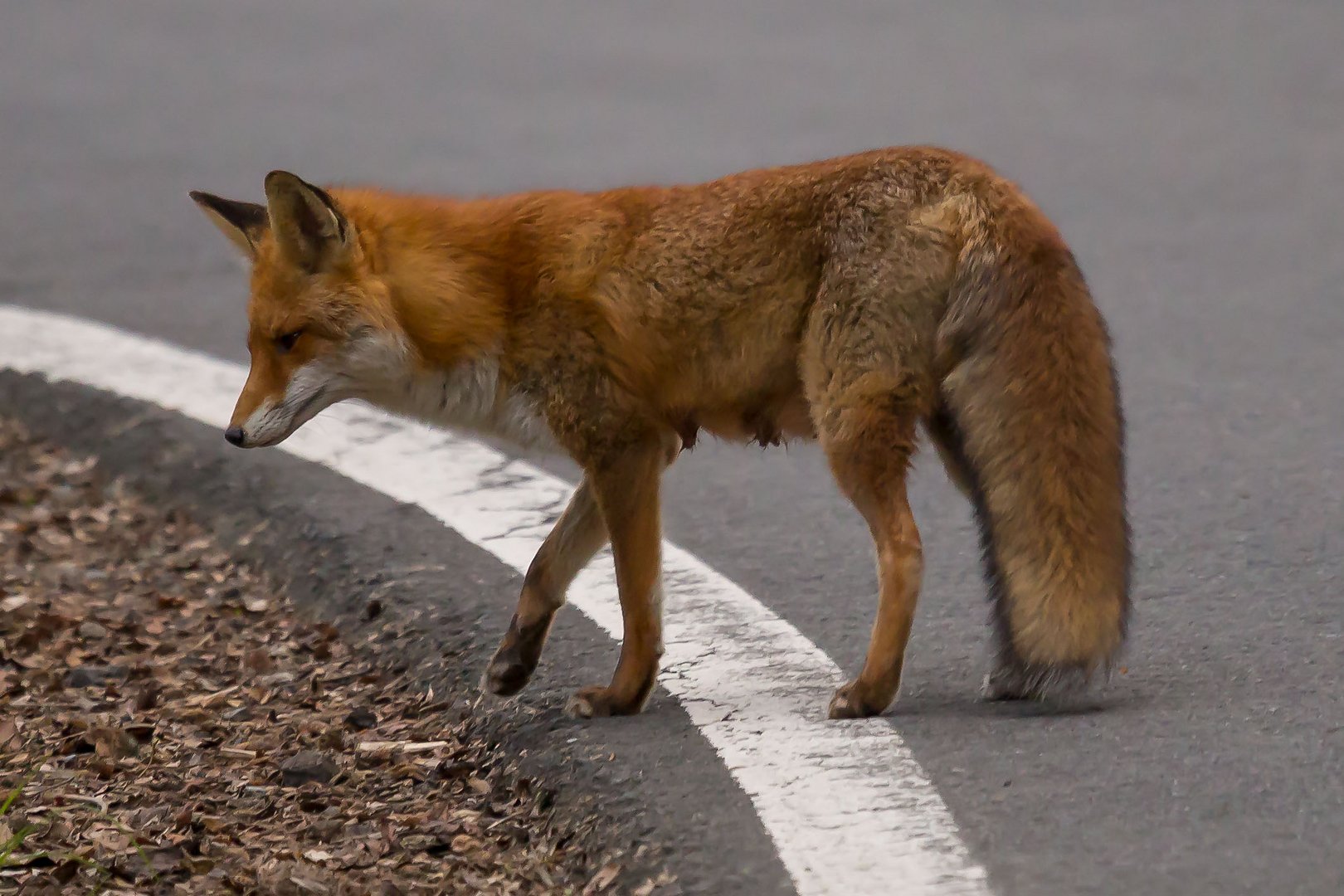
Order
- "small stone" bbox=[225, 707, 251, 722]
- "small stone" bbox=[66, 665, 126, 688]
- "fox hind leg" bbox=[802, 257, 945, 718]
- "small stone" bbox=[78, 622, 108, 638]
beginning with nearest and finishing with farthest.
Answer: "fox hind leg" bbox=[802, 257, 945, 718] < "small stone" bbox=[225, 707, 251, 722] < "small stone" bbox=[66, 665, 126, 688] < "small stone" bbox=[78, 622, 108, 638]

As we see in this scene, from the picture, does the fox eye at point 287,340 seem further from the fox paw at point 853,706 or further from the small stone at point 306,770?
the fox paw at point 853,706

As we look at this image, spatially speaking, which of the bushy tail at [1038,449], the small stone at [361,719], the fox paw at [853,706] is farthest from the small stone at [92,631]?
the bushy tail at [1038,449]

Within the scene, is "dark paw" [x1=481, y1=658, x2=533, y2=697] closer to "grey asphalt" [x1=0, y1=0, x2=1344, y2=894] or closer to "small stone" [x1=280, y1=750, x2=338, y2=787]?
"small stone" [x1=280, y1=750, x2=338, y2=787]

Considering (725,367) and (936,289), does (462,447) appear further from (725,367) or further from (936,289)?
(936,289)

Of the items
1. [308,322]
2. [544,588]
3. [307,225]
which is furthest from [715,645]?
[307,225]

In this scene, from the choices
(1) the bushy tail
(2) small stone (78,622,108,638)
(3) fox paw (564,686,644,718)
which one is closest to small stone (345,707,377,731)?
(3) fox paw (564,686,644,718)

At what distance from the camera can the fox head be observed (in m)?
4.74

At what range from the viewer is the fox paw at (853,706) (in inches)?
177

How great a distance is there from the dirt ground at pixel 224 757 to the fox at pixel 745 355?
43 cm

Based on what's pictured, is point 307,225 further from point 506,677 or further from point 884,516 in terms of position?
point 884,516

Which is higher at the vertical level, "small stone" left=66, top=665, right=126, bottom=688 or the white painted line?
the white painted line

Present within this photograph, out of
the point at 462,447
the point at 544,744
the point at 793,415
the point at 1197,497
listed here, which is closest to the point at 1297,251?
the point at 1197,497

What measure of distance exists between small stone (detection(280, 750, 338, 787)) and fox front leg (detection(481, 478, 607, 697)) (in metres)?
0.51

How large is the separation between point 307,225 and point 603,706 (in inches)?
57.0
